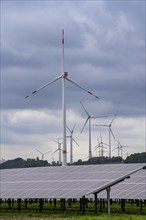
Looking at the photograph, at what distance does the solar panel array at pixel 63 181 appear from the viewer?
40.8 m

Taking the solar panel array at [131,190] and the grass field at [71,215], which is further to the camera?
the solar panel array at [131,190]

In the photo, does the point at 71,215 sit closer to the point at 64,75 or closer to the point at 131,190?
the point at 131,190

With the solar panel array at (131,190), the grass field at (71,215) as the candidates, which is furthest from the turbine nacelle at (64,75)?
the grass field at (71,215)

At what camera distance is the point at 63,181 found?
45.2 metres

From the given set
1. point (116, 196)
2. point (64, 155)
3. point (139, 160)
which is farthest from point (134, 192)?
point (139, 160)

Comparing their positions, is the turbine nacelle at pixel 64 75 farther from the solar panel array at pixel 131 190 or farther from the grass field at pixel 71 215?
the grass field at pixel 71 215

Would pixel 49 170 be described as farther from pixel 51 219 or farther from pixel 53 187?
pixel 51 219

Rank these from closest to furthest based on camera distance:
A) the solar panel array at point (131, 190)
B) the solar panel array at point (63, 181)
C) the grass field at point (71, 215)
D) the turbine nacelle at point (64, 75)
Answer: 1. the grass field at point (71, 215)
2. the solar panel array at point (63, 181)
3. the solar panel array at point (131, 190)
4. the turbine nacelle at point (64, 75)

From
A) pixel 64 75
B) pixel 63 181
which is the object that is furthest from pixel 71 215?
pixel 64 75

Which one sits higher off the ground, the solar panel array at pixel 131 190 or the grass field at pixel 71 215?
the solar panel array at pixel 131 190

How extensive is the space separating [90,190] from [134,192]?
7777mm

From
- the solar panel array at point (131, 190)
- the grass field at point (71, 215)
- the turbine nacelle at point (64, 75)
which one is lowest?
the grass field at point (71, 215)

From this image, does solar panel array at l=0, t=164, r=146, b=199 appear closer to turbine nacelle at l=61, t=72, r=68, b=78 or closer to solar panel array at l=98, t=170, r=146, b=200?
solar panel array at l=98, t=170, r=146, b=200

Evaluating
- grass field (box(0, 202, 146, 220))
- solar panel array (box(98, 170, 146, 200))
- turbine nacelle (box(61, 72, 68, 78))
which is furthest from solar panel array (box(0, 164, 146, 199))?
turbine nacelle (box(61, 72, 68, 78))
